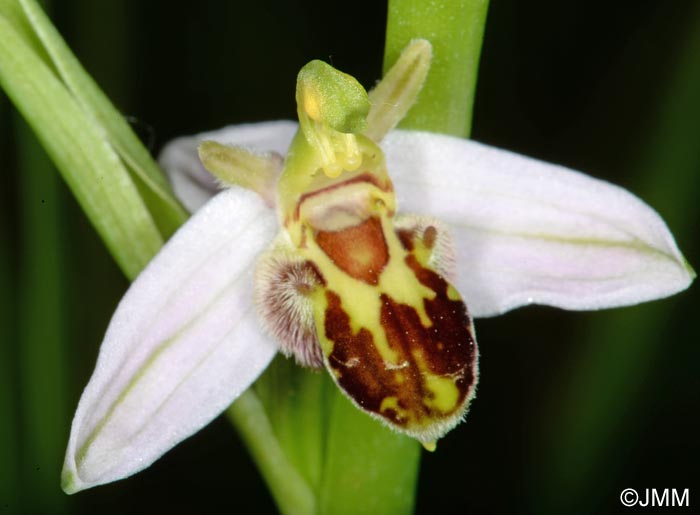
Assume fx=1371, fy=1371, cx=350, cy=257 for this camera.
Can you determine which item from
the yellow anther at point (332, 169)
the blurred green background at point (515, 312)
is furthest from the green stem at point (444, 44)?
the blurred green background at point (515, 312)

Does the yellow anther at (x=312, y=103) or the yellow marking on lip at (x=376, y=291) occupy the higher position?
the yellow anther at (x=312, y=103)

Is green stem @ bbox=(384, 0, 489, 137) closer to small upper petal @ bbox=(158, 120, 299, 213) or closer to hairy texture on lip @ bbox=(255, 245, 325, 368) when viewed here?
hairy texture on lip @ bbox=(255, 245, 325, 368)

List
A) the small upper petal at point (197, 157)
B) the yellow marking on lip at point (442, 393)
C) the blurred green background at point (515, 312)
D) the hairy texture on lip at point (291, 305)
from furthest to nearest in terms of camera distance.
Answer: the blurred green background at point (515, 312) → the small upper petal at point (197, 157) → the hairy texture on lip at point (291, 305) → the yellow marking on lip at point (442, 393)

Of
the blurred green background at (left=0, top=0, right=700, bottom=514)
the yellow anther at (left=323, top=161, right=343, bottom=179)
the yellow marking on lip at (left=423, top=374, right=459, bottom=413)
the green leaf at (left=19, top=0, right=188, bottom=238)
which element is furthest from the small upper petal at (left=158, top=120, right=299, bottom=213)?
the yellow marking on lip at (left=423, top=374, right=459, bottom=413)

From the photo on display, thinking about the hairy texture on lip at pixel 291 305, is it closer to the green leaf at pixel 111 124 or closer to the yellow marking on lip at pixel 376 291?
the yellow marking on lip at pixel 376 291

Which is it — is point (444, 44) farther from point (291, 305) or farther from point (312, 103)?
point (291, 305)

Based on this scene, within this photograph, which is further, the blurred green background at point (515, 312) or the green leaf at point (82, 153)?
the blurred green background at point (515, 312)

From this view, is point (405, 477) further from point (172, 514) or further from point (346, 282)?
point (172, 514)
